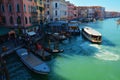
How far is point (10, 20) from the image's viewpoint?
3394 cm

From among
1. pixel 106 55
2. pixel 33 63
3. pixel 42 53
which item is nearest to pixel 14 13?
pixel 42 53

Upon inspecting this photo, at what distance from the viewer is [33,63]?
20969mm

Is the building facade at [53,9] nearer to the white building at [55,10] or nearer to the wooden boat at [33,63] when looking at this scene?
the white building at [55,10]

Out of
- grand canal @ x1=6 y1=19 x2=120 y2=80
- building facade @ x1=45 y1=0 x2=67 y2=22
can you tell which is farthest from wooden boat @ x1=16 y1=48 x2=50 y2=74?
building facade @ x1=45 y1=0 x2=67 y2=22

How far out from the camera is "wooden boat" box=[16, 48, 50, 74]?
62.9ft

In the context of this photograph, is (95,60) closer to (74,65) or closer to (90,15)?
(74,65)

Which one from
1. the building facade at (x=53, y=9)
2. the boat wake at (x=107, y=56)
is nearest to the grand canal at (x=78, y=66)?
the boat wake at (x=107, y=56)

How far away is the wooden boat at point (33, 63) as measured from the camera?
19.2 m

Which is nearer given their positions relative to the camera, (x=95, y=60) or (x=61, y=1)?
(x=95, y=60)

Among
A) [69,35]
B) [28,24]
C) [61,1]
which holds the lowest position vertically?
[69,35]

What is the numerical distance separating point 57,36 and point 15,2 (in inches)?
518

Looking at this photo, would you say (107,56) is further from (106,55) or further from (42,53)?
(42,53)

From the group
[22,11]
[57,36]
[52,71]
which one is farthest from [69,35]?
[52,71]

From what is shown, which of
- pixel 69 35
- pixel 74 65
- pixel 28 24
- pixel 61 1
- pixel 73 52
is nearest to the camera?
pixel 74 65
